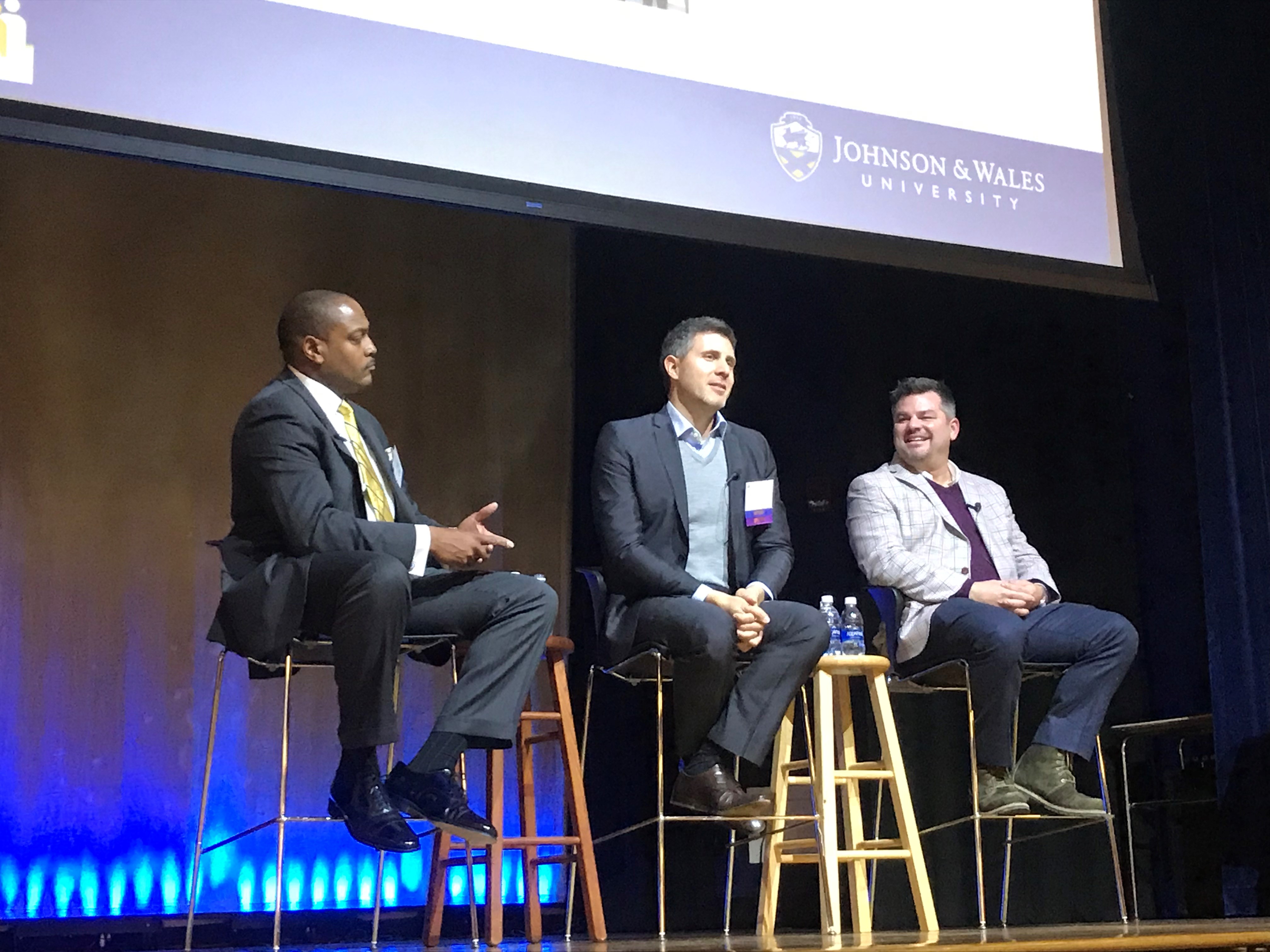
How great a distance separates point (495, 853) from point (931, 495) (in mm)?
1500

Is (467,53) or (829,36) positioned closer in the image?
(467,53)

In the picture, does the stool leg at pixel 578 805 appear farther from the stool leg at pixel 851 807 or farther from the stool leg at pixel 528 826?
the stool leg at pixel 851 807

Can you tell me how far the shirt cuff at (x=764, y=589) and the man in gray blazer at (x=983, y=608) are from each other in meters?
0.39

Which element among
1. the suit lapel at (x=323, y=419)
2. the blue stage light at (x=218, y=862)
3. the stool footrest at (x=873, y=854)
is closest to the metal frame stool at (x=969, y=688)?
the stool footrest at (x=873, y=854)

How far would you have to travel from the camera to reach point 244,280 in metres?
3.74

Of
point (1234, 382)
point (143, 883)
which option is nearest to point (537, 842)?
point (143, 883)

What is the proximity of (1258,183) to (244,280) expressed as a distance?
295cm

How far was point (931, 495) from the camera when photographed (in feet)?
11.6

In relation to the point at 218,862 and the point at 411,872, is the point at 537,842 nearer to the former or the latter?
the point at 411,872

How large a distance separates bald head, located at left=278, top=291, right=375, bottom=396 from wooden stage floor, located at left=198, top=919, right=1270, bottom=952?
1.17 meters

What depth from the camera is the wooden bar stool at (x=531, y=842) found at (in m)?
2.81

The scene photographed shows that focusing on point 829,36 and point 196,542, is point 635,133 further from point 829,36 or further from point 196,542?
point 196,542

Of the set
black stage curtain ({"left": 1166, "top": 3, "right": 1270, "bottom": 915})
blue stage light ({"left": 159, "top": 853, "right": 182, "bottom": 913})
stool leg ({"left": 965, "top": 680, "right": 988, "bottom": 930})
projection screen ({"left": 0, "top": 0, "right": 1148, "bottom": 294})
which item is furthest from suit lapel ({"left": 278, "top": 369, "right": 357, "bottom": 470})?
black stage curtain ({"left": 1166, "top": 3, "right": 1270, "bottom": 915})

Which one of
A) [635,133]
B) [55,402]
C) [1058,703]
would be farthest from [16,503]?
[1058,703]
